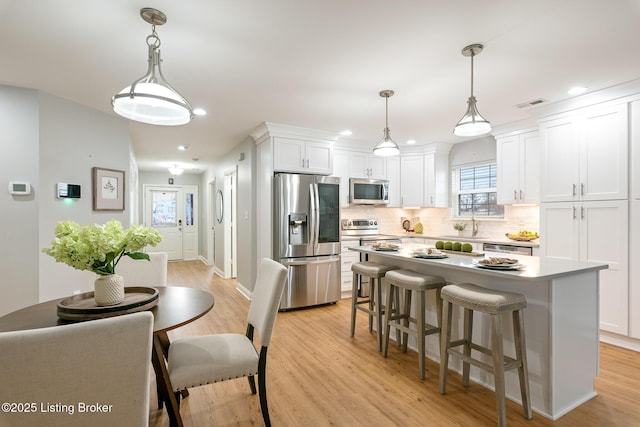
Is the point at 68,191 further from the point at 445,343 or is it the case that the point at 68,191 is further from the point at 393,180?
the point at 393,180

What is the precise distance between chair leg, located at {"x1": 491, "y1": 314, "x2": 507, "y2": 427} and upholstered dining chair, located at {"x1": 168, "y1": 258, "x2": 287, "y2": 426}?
1268 mm

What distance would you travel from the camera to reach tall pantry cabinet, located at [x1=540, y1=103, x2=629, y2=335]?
2977 mm

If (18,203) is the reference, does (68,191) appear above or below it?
above

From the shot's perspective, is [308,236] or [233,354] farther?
[308,236]

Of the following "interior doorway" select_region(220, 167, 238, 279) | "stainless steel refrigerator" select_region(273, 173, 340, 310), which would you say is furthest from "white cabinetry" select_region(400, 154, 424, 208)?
"interior doorway" select_region(220, 167, 238, 279)

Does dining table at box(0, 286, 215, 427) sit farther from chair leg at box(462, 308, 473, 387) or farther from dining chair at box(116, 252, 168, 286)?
chair leg at box(462, 308, 473, 387)

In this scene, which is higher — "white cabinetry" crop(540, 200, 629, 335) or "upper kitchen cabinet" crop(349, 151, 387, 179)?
"upper kitchen cabinet" crop(349, 151, 387, 179)

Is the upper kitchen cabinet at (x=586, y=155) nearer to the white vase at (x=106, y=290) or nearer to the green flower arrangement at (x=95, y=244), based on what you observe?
the green flower arrangement at (x=95, y=244)

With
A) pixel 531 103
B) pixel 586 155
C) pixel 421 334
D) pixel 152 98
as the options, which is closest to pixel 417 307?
pixel 421 334

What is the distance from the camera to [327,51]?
2.31m

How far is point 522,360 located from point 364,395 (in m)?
1.03

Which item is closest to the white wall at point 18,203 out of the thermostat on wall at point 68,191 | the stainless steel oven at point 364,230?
the thermostat on wall at point 68,191

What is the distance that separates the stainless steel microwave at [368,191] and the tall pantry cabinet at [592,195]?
7.62ft

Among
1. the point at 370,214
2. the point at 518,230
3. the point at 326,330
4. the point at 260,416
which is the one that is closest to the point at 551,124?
the point at 518,230
